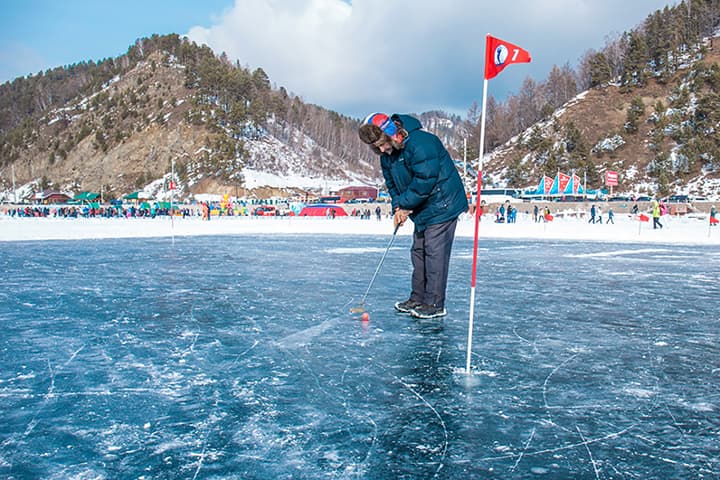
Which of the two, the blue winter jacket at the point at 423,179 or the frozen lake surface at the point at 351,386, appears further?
the blue winter jacket at the point at 423,179

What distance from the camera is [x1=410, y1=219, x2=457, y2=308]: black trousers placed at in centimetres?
509

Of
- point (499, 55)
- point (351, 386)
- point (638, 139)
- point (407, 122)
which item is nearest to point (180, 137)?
point (638, 139)

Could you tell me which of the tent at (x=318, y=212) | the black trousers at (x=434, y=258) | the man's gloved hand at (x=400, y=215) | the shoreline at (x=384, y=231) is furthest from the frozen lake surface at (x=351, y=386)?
the tent at (x=318, y=212)

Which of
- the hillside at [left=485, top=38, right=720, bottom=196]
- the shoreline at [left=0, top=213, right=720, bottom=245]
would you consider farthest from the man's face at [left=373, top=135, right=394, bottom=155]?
the hillside at [left=485, top=38, right=720, bottom=196]

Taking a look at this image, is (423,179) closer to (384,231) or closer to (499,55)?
(499,55)

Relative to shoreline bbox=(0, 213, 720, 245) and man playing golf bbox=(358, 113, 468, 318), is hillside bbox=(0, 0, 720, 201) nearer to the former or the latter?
shoreline bbox=(0, 213, 720, 245)

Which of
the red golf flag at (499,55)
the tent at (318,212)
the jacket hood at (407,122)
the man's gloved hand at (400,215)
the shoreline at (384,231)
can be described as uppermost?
the red golf flag at (499,55)

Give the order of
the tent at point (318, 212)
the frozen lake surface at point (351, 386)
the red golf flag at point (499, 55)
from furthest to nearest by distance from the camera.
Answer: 1. the tent at point (318, 212)
2. the red golf flag at point (499, 55)
3. the frozen lake surface at point (351, 386)

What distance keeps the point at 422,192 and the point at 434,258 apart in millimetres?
681

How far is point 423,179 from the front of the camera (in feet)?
15.6

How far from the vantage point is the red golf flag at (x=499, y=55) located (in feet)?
13.5

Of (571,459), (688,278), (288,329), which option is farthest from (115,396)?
(688,278)

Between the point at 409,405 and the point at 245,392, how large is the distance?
37.0 inches

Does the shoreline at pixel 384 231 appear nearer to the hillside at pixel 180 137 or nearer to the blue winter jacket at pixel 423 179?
the blue winter jacket at pixel 423 179
